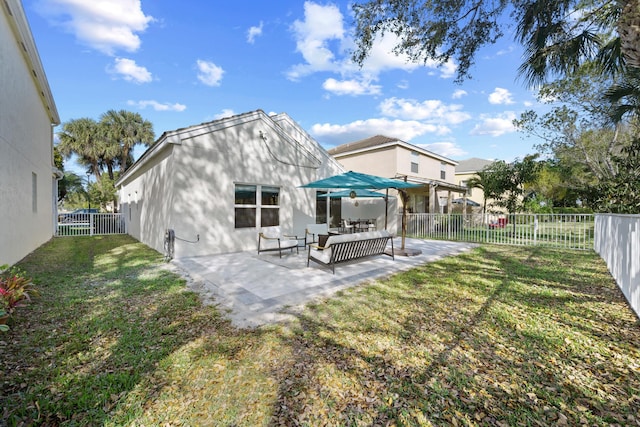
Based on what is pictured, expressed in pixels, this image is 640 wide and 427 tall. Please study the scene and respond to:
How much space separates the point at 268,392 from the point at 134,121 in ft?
112

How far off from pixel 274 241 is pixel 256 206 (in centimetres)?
165

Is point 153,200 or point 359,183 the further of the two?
point 153,200

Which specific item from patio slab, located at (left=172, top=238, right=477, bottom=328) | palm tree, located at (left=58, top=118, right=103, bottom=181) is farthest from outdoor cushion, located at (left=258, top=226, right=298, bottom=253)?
palm tree, located at (left=58, top=118, right=103, bottom=181)

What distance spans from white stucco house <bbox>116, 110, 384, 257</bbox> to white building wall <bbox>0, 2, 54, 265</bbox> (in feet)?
11.0

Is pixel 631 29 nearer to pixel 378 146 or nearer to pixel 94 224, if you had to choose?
pixel 378 146

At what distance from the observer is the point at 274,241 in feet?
31.8

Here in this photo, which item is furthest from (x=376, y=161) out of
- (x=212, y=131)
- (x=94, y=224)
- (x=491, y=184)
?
(x=94, y=224)

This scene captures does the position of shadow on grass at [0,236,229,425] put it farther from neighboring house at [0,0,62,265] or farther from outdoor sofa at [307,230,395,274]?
outdoor sofa at [307,230,395,274]

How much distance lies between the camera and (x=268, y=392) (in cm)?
256

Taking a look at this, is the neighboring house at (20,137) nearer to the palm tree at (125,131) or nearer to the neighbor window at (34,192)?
the neighbor window at (34,192)

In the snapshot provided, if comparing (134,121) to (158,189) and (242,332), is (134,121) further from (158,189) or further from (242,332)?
(242,332)

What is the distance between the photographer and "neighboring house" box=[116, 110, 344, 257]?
8.66 meters

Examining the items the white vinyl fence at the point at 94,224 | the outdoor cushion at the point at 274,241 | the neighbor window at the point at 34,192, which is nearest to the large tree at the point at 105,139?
the white vinyl fence at the point at 94,224

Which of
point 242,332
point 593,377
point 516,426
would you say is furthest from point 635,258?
point 242,332
